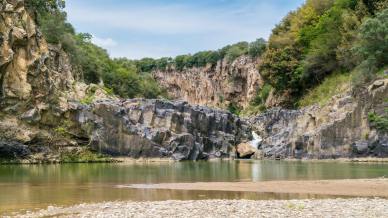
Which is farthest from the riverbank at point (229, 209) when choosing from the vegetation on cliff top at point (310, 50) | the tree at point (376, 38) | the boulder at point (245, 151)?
the boulder at point (245, 151)

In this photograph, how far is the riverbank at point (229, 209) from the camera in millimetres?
20156

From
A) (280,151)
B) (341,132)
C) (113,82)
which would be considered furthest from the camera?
(113,82)

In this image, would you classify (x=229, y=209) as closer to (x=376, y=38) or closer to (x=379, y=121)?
(x=379, y=121)

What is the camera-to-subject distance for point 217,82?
165m

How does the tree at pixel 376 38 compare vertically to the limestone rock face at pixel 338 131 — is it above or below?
above

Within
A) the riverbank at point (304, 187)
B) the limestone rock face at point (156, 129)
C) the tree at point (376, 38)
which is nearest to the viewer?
the riverbank at point (304, 187)

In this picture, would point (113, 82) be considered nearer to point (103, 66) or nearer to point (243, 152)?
point (103, 66)

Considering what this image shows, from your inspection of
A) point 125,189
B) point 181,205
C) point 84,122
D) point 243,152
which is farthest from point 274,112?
point 181,205

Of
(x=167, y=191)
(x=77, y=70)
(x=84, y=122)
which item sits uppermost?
(x=77, y=70)

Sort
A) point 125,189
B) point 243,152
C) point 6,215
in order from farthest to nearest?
point 243,152
point 125,189
point 6,215

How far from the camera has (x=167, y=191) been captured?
30859mm

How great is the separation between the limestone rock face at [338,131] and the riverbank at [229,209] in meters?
43.1

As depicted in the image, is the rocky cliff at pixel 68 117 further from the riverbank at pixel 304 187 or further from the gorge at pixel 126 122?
the riverbank at pixel 304 187

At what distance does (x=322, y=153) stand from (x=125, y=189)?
43.2 meters
